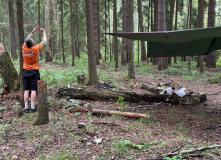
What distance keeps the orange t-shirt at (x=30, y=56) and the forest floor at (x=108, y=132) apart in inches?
43.5

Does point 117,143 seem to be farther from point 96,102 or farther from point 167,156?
point 96,102

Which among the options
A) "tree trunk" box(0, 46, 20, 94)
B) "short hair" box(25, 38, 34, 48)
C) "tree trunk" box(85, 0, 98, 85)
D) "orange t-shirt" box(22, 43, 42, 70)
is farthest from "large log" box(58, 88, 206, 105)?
"short hair" box(25, 38, 34, 48)

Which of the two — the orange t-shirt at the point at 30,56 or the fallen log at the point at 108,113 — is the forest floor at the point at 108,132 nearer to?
the fallen log at the point at 108,113

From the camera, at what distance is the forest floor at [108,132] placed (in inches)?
108

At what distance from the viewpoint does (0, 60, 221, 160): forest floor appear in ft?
9.01

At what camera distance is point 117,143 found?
299cm

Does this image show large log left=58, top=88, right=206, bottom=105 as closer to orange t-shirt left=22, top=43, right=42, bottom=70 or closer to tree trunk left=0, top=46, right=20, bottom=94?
tree trunk left=0, top=46, right=20, bottom=94

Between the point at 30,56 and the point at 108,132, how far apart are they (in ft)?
8.00

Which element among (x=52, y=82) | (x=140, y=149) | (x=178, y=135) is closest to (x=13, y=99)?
(x=52, y=82)

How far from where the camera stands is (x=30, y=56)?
4.18 meters

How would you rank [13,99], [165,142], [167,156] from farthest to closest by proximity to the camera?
[13,99] < [165,142] < [167,156]

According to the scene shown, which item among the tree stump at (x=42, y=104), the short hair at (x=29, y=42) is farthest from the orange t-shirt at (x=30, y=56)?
the tree stump at (x=42, y=104)

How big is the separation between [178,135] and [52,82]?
214 inches

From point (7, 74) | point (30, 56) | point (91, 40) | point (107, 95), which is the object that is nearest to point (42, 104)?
point (30, 56)
